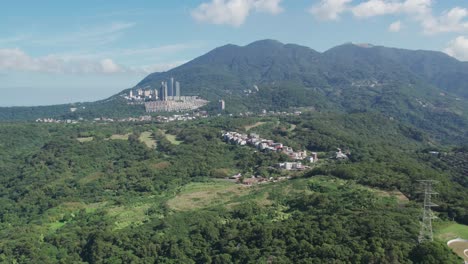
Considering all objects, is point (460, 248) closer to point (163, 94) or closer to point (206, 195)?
point (206, 195)

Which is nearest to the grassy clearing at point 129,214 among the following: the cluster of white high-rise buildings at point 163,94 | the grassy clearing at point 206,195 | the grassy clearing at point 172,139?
the grassy clearing at point 206,195

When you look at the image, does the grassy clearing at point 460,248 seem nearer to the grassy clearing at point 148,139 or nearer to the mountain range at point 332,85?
the grassy clearing at point 148,139

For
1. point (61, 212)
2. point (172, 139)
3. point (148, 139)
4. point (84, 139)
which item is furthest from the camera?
point (148, 139)

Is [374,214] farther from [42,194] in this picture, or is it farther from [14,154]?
[14,154]

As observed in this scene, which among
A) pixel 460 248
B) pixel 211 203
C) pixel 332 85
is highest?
pixel 332 85

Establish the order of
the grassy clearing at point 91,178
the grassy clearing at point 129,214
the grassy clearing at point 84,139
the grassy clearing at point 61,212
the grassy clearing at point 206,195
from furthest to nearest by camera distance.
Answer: the grassy clearing at point 84,139, the grassy clearing at point 91,178, the grassy clearing at point 206,195, the grassy clearing at point 61,212, the grassy clearing at point 129,214

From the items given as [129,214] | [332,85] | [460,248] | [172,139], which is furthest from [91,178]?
[332,85]

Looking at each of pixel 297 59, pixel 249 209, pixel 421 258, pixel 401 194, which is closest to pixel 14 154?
pixel 249 209
